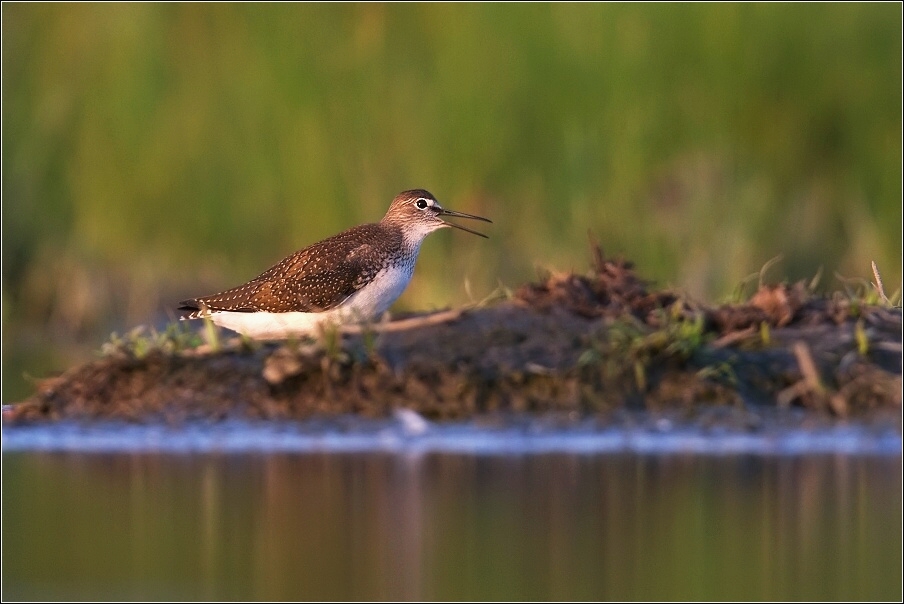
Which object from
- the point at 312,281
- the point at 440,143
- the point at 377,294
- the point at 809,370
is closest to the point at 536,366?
the point at 809,370

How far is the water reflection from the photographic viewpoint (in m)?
5.98

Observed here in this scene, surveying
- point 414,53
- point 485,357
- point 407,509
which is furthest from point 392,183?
point 407,509

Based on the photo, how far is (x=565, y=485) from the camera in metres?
7.47

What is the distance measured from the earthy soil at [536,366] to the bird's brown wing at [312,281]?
1.13 m

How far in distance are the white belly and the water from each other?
6.74 ft

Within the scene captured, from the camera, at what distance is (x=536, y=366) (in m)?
8.95

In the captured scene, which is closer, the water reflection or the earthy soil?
the water reflection

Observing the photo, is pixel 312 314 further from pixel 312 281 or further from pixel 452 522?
pixel 452 522

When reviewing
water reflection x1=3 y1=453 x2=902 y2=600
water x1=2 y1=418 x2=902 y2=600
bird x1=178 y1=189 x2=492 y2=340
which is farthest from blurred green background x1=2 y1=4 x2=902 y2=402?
water reflection x1=3 y1=453 x2=902 y2=600

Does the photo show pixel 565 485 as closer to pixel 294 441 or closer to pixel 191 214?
pixel 294 441

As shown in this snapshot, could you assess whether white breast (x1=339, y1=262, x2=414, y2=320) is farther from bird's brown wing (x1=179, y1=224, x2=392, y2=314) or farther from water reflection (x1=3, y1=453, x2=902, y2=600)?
water reflection (x1=3, y1=453, x2=902, y2=600)

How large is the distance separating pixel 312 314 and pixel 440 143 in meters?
4.50

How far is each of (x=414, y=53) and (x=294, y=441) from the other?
7.34 m

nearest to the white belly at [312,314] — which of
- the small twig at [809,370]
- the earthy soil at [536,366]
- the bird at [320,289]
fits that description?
the bird at [320,289]
